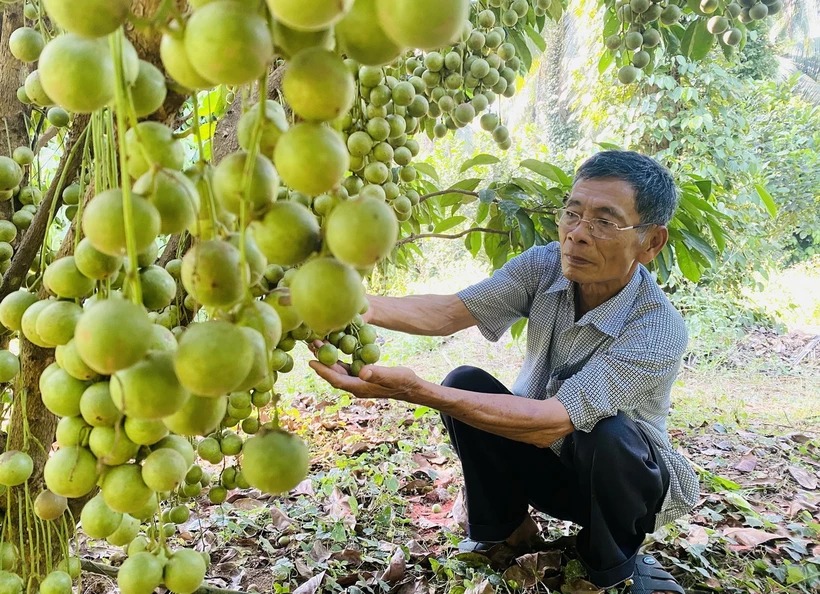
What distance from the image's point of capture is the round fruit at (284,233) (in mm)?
463

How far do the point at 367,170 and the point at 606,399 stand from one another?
1083 mm

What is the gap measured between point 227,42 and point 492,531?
7.20ft

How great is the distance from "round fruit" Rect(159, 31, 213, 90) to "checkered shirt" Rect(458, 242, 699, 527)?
1.71 metres

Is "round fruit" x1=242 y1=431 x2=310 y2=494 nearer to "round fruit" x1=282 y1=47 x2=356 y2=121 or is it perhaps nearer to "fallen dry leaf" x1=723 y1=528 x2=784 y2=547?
"round fruit" x1=282 y1=47 x2=356 y2=121

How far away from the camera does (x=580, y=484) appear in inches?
81.4

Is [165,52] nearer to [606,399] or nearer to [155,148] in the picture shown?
[155,148]

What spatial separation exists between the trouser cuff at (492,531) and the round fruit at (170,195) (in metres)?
2.06

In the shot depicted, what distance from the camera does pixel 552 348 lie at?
96.2 inches

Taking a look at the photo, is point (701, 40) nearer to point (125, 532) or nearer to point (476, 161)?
point (476, 161)

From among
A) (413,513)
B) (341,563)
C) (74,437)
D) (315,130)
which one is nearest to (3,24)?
(74,437)

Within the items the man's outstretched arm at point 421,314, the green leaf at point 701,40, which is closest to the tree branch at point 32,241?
the man's outstretched arm at point 421,314

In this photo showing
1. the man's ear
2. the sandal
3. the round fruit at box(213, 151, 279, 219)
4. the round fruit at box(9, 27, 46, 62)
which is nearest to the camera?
the round fruit at box(213, 151, 279, 219)

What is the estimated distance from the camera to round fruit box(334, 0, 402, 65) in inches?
16.2

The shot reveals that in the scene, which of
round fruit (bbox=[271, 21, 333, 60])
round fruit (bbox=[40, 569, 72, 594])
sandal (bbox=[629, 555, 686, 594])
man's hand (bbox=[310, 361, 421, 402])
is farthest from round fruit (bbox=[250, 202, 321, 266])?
sandal (bbox=[629, 555, 686, 594])
